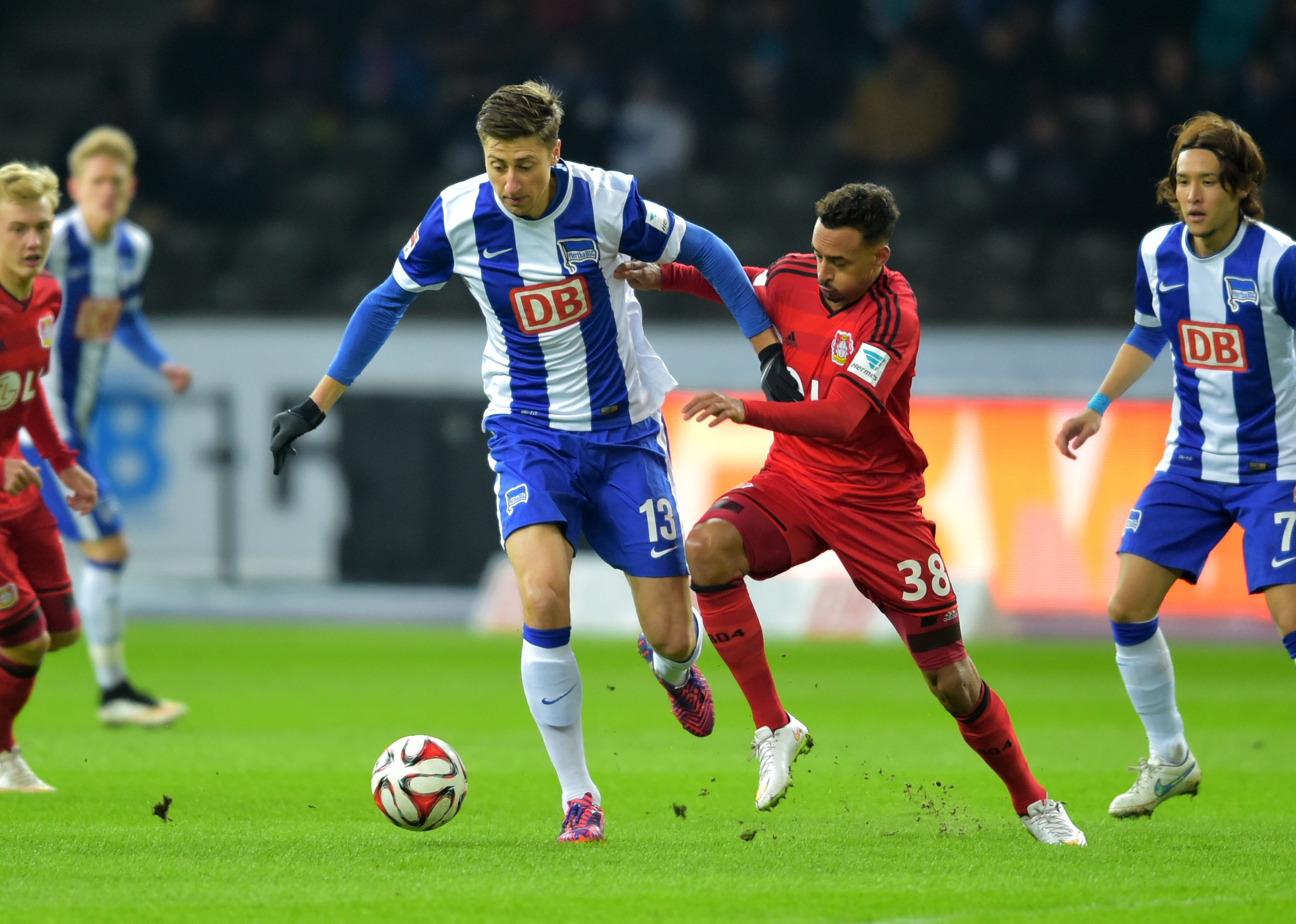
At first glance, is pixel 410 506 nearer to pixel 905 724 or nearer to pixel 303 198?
pixel 303 198

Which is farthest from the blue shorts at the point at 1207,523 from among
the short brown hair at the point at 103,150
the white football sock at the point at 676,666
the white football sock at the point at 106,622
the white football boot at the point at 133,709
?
the short brown hair at the point at 103,150

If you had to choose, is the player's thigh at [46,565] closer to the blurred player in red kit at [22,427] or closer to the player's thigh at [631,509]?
the blurred player in red kit at [22,427]

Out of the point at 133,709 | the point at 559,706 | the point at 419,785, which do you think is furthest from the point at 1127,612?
the point at 133,709

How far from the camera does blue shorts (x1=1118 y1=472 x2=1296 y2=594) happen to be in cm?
543

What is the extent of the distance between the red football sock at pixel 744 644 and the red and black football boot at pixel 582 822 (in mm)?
656

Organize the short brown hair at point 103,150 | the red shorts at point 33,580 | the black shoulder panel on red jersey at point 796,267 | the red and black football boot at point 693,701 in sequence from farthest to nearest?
the short brown hair at point 103,150 → the red shorts at point 33,580 → the red and black football boot at point 693,701 → the black shoulder panel on red jersey at point 796,267

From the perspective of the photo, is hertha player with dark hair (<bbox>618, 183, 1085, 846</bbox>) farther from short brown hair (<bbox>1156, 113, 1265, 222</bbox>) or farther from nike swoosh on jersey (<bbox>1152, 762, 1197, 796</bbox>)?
short brown hair (<bbox>1156, 113, 1265, 222</bbox>)

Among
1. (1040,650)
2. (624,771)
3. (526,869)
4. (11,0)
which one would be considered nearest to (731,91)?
(1040,650)

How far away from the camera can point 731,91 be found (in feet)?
56.5

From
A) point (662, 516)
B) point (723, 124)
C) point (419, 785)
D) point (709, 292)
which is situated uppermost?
point (723, 124)

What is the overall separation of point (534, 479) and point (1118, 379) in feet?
7.13

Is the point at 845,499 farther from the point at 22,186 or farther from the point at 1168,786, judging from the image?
the point at 22,186

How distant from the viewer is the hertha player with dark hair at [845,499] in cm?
518

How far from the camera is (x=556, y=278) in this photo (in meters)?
5.33
